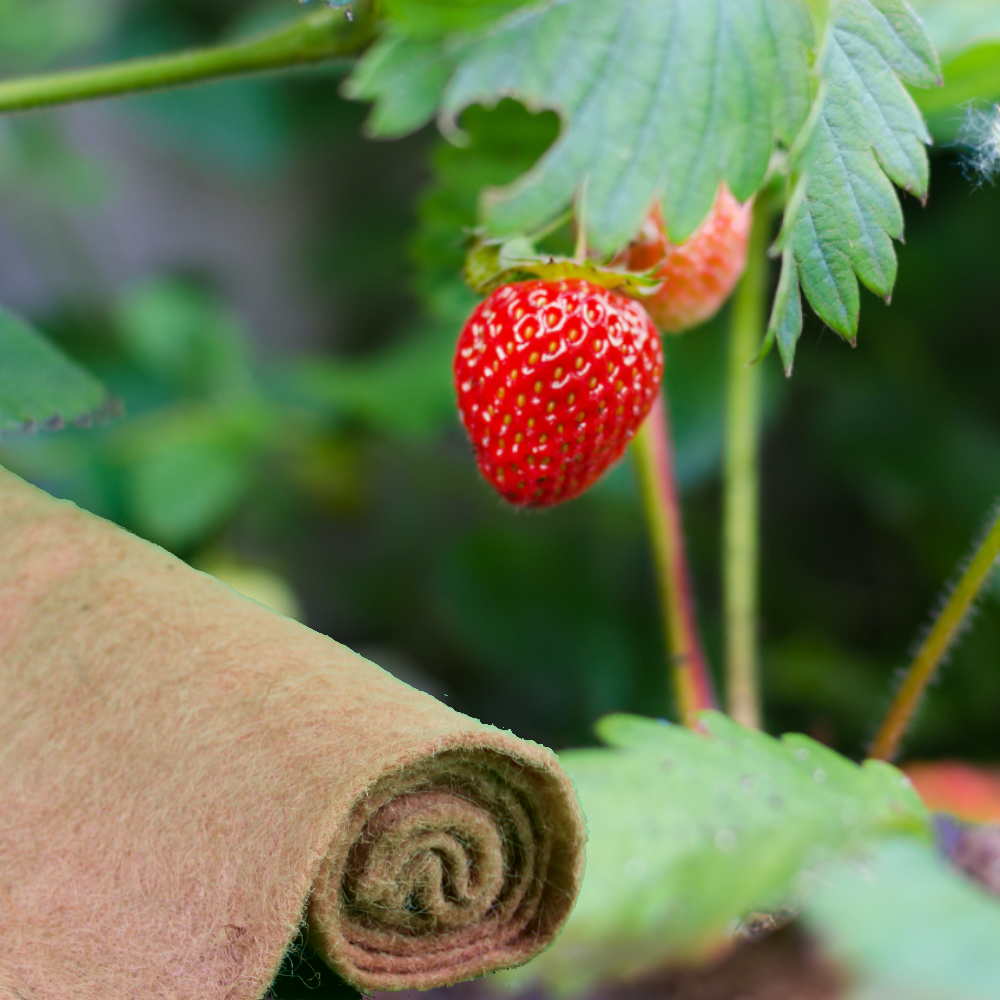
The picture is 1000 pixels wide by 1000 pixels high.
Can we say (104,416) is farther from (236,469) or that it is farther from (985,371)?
(985,371)

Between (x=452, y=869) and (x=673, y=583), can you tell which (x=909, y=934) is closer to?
(x=452, y=869)

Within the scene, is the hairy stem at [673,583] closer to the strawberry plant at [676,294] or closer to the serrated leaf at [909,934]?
the strawberry plant at [676,294]

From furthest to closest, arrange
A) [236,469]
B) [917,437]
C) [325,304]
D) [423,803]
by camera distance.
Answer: [325,304] < [917,437] < [236,469] < [423,803]

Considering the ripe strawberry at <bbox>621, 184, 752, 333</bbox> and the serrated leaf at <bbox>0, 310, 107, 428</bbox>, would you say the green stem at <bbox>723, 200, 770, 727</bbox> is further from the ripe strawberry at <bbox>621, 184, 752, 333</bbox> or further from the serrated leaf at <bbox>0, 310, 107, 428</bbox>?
the serrated leaf at <bbox>0, 310, 107, 428</bbox>

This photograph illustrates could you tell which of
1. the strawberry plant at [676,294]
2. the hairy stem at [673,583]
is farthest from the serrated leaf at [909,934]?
the hairy stem at [673,583]

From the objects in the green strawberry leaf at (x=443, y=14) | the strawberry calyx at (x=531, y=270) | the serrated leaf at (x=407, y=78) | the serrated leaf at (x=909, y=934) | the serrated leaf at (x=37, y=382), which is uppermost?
the green strawberry leaf at (x=443, y=14)

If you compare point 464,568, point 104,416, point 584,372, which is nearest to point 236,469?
point 464,568
